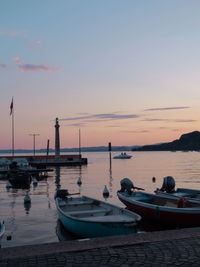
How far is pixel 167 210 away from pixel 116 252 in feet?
34.1

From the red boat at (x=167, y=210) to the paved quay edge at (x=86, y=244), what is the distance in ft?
24.5

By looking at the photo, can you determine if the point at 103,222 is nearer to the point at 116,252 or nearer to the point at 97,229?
the point at 97,229

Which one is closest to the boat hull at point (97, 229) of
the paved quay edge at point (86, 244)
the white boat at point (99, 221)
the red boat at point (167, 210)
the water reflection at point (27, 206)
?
the white boat at point (99, 221)

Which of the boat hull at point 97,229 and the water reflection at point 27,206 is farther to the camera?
the water reflection at point 27,206

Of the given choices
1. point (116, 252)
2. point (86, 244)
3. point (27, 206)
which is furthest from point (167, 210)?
point (27, 206)

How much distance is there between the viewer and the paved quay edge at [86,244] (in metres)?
8.50

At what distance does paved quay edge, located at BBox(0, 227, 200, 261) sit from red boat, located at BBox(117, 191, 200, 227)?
24.5 feet

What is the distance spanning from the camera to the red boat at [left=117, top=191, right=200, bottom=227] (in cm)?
1728

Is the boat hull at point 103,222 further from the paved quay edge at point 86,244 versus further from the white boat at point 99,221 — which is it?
the paved quay edge at point 86,244

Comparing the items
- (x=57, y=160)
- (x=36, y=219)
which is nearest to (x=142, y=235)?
(x=36, y=219)

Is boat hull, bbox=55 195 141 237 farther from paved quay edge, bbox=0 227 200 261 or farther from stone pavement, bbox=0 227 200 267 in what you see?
stone pavement, bbox=0 227 200 267

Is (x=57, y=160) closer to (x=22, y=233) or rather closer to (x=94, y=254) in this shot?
(x=22, y=233)

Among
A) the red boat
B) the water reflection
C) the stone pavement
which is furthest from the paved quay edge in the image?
the water reflection

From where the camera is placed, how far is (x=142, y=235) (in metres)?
9.84
